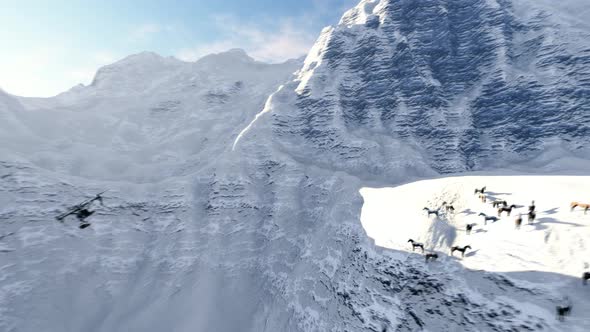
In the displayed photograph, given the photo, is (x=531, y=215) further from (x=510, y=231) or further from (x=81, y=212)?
(x=81, y=212)

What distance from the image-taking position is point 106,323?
176ft

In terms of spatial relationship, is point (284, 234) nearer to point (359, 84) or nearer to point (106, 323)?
point (106, 323)

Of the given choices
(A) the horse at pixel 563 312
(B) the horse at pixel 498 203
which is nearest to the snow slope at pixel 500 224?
(B) the horse at pixel 498 203

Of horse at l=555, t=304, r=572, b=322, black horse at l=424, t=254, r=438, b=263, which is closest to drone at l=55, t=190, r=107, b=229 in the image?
black horse at l=424, t=254, r=438, b=263

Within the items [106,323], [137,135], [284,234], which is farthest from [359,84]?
[106,323]

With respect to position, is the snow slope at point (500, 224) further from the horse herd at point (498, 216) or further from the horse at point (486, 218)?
the horse herd at point (498, 216)

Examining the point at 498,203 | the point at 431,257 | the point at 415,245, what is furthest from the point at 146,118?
the point at 498,203

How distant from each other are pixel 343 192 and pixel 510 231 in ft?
129

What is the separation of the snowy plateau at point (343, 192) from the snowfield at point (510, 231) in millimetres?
215

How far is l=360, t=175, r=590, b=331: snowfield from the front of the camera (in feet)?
95.3

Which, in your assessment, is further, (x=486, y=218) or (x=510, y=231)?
(x=486, y=218)

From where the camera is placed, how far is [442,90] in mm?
104688

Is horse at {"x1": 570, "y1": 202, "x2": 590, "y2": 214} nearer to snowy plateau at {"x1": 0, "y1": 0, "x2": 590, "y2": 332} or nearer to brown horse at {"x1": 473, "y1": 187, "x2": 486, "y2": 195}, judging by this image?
snowy plateau at {"x1": 0, "y1": 0, "x2": 590, "y2": 332}

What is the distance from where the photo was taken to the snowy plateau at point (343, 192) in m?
37.2
